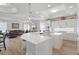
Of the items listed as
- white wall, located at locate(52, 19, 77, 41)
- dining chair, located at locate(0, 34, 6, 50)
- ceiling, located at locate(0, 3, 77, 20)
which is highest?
ceiling, located at locate(0, 3, 77, 20)

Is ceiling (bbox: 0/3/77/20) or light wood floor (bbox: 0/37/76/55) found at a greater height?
ceiling (bbox: 0/3/77/20)

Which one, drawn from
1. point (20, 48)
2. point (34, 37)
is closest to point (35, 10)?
point (34, 37)

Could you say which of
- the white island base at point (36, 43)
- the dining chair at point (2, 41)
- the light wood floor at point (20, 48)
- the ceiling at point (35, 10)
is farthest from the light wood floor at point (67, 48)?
the dining chair at point (2, 41)

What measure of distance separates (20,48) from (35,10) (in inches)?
28.4

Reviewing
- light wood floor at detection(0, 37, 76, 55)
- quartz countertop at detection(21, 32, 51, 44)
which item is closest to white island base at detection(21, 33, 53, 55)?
quartz countertop at detection(21, 32, 51, 44)

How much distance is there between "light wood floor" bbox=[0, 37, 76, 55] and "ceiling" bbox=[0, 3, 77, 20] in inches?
16.4

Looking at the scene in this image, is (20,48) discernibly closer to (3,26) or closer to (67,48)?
(3,26)

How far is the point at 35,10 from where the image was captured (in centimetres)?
178

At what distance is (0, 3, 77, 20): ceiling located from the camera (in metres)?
1.76

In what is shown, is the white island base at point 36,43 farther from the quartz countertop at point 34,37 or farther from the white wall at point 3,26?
the white wall at point 3,26

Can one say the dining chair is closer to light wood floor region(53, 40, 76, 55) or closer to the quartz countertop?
the quartz countertop

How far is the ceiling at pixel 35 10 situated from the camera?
1759mm

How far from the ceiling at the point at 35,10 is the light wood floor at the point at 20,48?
1.37 feet
